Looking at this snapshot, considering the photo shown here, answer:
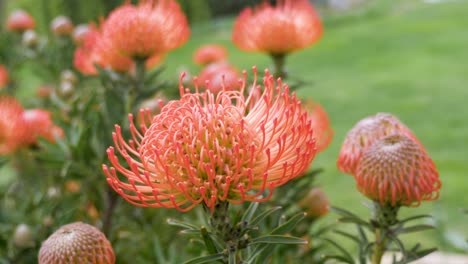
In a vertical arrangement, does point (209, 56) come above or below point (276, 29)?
above

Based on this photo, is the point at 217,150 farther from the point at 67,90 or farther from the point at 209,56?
the point at 209,56

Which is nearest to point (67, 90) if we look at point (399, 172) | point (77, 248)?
point (77, 248)

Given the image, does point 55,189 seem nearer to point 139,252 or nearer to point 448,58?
point 139,252

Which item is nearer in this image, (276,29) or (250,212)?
(250,212)

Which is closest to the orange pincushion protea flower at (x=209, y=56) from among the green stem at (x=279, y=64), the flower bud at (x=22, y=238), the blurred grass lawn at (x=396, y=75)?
the blurred grass lawn at (x=396, y=75)

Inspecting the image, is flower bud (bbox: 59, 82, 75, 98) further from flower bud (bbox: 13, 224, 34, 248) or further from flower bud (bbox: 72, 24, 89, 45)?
flower bud (bbox: 13, 224, 34, 248)

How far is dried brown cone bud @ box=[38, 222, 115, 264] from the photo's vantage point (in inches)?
44.5

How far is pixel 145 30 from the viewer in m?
1.76

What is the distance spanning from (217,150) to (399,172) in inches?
16.3

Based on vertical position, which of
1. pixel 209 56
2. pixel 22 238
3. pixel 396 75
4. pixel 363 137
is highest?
pixel 396 75

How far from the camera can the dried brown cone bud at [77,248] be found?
1130mm

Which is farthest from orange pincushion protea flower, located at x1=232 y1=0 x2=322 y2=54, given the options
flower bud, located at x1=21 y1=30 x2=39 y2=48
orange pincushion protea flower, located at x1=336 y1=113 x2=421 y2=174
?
flower bud, located at x1=21 y1=30 x2=39 y2=48

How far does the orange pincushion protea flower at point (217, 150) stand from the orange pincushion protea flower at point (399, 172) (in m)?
0.22

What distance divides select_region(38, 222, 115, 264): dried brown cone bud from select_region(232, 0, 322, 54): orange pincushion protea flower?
0.94 meters
